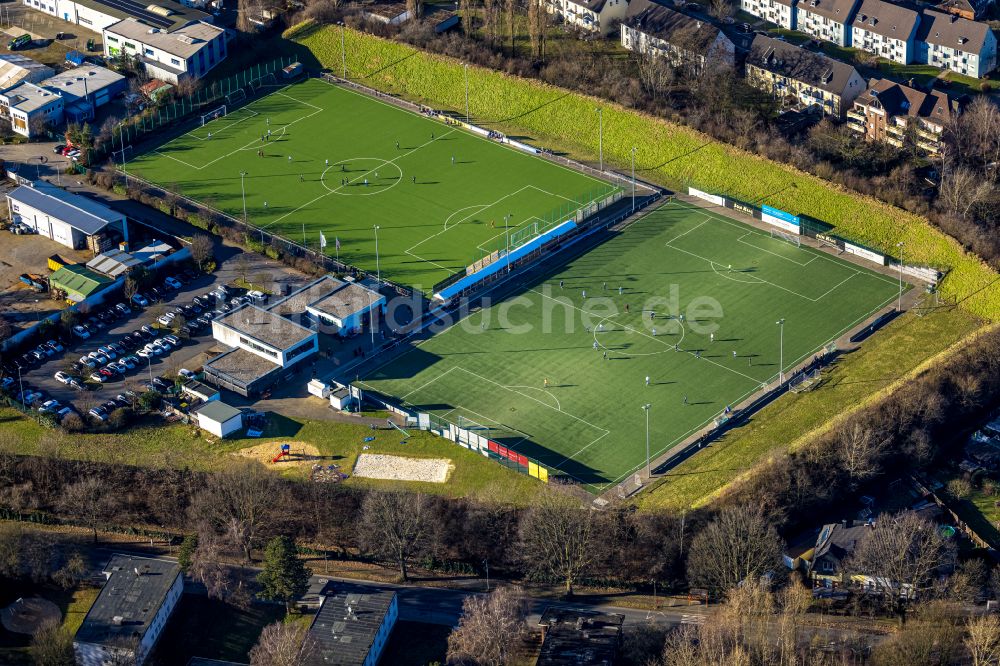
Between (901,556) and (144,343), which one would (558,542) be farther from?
(144,343)

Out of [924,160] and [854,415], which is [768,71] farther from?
[854,415]

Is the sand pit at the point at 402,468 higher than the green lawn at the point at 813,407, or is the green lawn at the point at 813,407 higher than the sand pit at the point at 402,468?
the green lawn at the point at 813,407

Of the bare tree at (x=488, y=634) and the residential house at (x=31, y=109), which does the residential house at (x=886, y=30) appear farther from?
the bare tree at (x=488, y=634)

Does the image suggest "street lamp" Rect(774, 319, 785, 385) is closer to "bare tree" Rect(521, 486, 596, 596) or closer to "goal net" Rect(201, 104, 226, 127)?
"bare tree" Rect(521, 486, 596, 596)

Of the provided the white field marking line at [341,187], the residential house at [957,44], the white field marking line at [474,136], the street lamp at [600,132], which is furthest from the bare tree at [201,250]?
the residential house at [957,44]

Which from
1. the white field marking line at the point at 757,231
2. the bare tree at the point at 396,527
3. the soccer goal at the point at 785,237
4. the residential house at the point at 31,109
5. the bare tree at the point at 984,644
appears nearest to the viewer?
the bare tree at the point at 984,644
